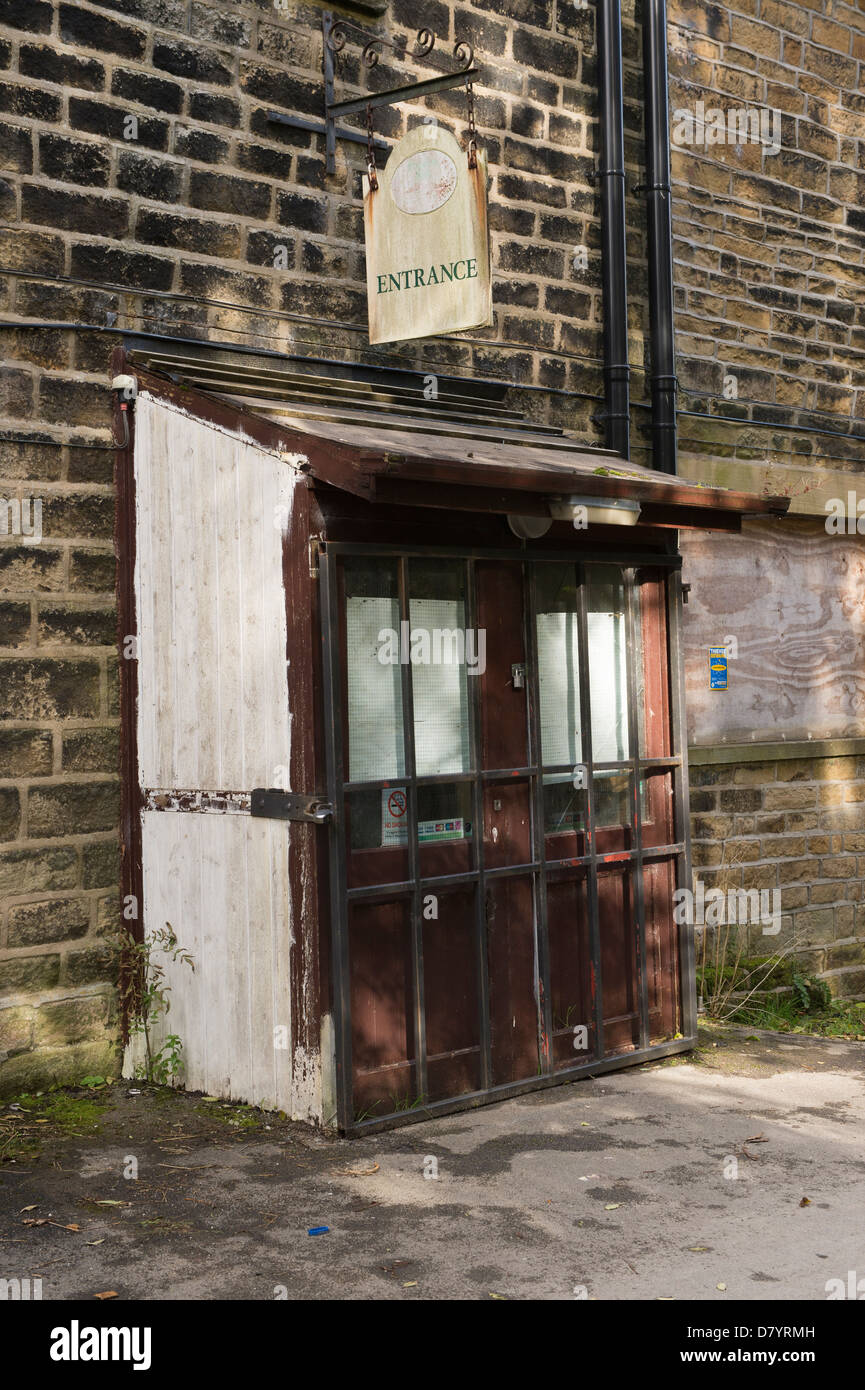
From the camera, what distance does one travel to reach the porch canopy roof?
212 inches

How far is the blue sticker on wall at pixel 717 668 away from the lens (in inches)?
356

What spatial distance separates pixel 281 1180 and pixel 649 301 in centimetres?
602

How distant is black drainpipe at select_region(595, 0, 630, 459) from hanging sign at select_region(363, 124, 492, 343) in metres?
2.17

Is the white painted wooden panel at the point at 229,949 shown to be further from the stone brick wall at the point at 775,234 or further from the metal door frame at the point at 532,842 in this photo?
the stone brick wall at the point at 775,234

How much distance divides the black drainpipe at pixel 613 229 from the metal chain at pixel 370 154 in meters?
1.80

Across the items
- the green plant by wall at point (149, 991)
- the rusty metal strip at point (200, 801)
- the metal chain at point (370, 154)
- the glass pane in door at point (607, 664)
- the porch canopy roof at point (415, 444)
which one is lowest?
the green plant by wall at point (149, 991)

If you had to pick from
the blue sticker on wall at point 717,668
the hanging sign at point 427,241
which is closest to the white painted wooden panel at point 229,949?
the hanging sign at point 427,241

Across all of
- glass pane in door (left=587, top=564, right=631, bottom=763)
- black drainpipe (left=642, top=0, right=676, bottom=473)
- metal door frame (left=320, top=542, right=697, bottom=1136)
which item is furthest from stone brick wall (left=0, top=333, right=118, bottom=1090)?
black drainpipe (left=642, top=0, right=676, bottom=473)

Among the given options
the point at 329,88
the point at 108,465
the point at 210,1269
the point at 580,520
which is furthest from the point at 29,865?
the point at 329,88

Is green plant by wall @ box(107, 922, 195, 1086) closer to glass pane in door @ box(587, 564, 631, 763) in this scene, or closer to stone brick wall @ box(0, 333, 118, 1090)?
stone brick wall @ box(0, 333, 118, 1090)

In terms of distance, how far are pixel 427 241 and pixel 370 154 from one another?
0.94m

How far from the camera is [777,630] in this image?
9.50m

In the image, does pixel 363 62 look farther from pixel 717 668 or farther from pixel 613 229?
pixel 717 668

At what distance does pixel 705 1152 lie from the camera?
5.53m
